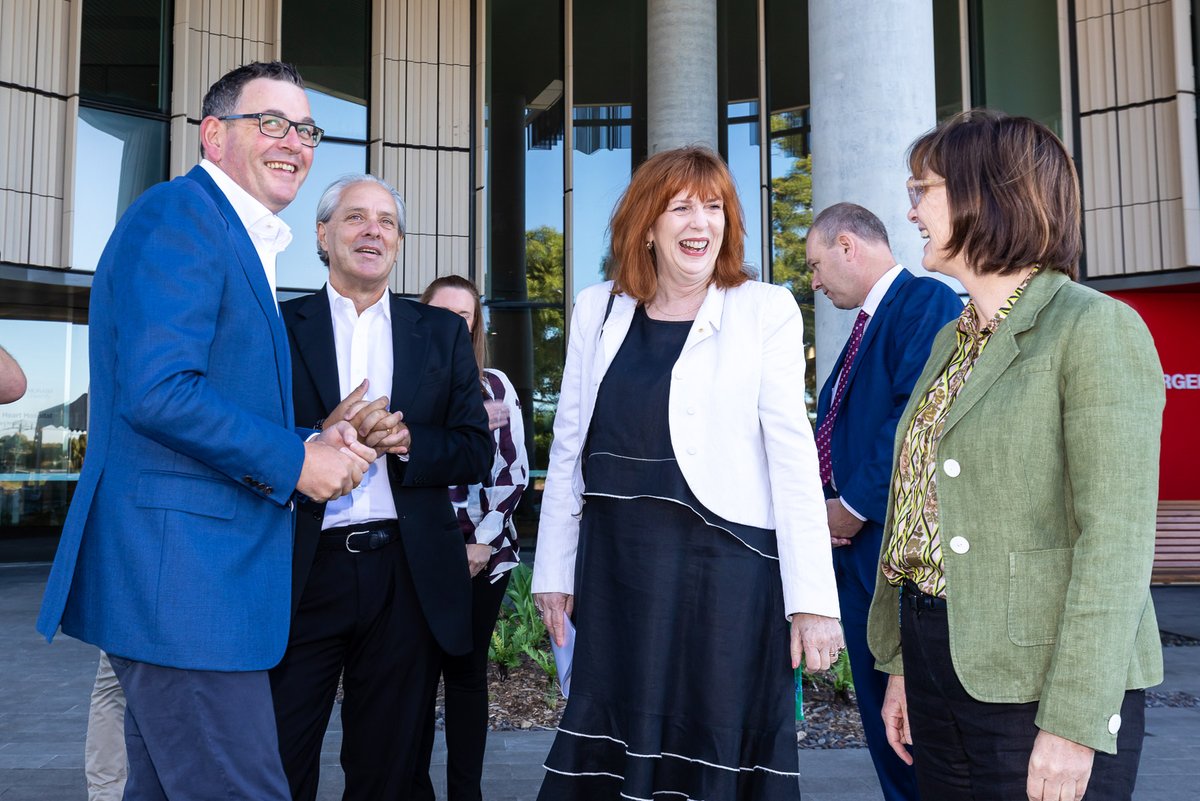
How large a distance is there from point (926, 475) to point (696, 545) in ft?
2.07

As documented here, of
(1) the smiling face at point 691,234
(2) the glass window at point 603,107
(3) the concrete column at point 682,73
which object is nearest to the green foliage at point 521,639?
(1) the smiling face at point 691,234

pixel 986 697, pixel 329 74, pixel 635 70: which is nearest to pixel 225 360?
pixel 986 697

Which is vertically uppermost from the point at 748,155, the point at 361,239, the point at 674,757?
the point at 748,155

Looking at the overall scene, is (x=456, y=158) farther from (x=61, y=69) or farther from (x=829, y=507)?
(x=829, y=507)

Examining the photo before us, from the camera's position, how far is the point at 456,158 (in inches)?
541

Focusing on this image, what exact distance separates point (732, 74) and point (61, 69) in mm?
9028

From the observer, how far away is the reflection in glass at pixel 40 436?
12891mm

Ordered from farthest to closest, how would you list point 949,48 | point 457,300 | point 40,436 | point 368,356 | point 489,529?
point 949,48
point 40,436
point 457,300
point 489,529
point 368,356

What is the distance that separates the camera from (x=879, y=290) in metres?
3.71

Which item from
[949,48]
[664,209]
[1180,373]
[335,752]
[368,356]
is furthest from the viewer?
[949,48]

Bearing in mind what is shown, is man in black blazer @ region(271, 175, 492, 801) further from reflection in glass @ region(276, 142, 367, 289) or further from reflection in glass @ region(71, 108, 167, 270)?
reflection in glass @ region(276, 142, 367, 289)

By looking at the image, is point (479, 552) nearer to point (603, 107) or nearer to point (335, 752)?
point (335, 752)

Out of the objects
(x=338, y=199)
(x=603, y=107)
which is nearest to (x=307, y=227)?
(x=603, y=107)

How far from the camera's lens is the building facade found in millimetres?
11781
